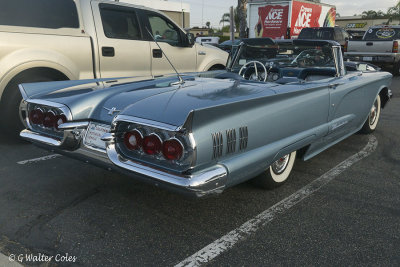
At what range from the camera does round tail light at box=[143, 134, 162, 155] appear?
88.7 inches

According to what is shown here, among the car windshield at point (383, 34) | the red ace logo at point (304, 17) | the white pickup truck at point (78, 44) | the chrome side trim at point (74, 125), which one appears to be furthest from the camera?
the red ace logo at point (304, 17)

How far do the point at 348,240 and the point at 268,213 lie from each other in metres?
0.62

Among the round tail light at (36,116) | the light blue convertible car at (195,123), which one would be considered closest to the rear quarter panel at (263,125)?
the light blue convertible car at (195,123)

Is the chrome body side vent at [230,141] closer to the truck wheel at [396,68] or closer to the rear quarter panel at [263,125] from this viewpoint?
the rear quarter panel at [263,125]

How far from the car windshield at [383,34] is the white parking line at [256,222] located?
34.9 feet

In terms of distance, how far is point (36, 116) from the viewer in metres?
2.95

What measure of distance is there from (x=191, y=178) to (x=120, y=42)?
3.65 m

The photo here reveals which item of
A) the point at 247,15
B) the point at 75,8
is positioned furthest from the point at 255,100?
the point at 247,15

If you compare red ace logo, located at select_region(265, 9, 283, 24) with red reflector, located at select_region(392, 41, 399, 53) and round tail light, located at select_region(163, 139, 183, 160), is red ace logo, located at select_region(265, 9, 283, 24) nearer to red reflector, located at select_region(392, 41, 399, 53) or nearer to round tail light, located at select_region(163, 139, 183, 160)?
red reflector, located at select_region(392, 41, 399, 53)

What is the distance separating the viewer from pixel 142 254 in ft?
7.45

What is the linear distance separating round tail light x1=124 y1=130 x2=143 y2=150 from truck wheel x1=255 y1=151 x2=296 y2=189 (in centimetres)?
123

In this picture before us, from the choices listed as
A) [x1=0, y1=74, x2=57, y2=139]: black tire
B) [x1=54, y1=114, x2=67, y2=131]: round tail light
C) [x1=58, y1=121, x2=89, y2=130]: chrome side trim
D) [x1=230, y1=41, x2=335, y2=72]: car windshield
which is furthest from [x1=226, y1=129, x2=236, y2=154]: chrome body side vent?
[x1=0, y1=74, x2=57, y2=139]: black tire

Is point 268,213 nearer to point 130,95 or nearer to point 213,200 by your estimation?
point 213,200

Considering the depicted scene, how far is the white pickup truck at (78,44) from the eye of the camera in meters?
4.27
